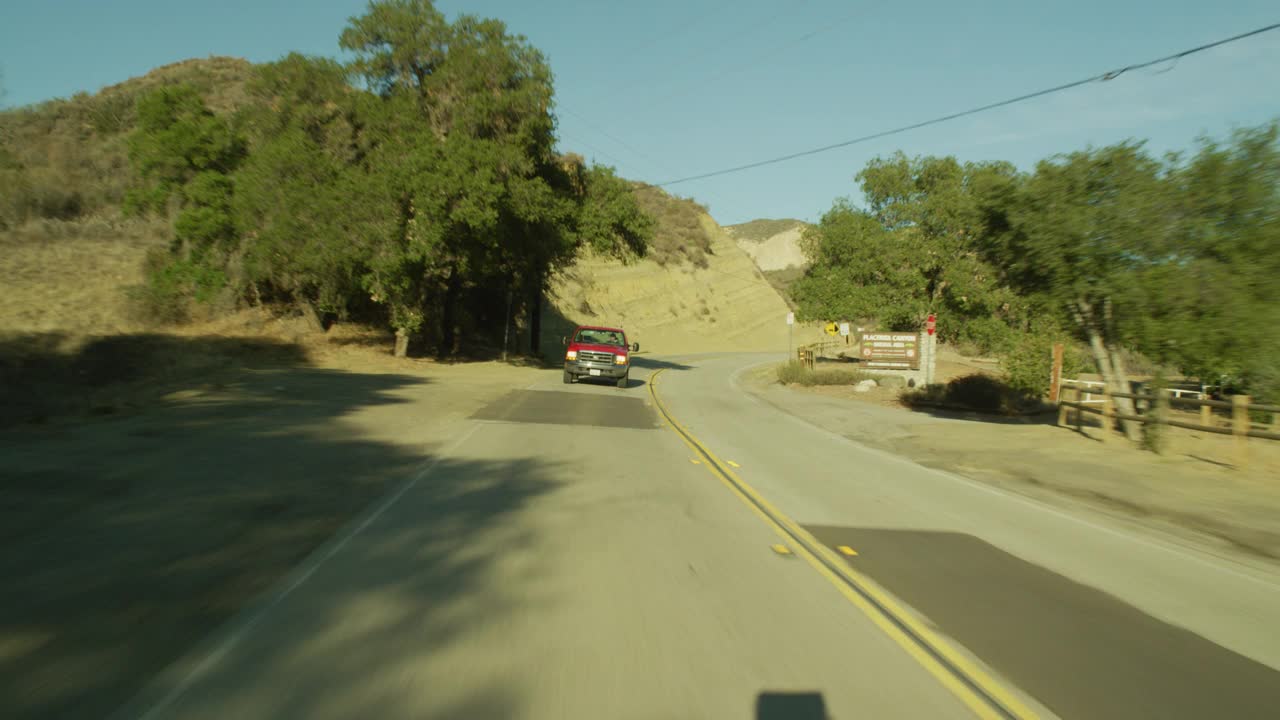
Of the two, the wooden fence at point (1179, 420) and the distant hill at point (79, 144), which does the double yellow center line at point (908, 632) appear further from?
the distant hill at point (79, 144)

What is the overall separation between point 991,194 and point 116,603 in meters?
15.5

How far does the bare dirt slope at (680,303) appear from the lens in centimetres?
6250

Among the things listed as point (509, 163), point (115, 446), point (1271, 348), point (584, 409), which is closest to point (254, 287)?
point (509, 163)

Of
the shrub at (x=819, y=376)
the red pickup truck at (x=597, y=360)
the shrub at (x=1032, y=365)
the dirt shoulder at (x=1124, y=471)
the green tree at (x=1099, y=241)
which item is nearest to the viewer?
the dirt shoulder at (x=1124, y=471)

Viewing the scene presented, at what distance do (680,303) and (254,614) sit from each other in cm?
6712

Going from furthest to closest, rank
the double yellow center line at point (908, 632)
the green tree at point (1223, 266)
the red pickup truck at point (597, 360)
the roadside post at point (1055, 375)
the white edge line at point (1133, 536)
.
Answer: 1. the red pickup truck at point (597, 360)
2. the roadside post at point (1055, 375)
3. the green tree at point (1223, 266)
4. the white edge line at point (1133, 536)
5. the double yellow center line at point (908, 632)

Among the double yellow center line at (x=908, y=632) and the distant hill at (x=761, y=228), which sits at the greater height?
the distant hill at (x=761, y=228)

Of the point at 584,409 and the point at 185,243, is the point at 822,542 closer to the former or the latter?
the point at 584,409

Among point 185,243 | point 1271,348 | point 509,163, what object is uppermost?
point 509,163

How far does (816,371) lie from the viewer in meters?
32.8

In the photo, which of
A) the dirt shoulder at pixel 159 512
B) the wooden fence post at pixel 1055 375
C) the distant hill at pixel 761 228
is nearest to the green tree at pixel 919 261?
the wooden fence post at pixel 1055 375

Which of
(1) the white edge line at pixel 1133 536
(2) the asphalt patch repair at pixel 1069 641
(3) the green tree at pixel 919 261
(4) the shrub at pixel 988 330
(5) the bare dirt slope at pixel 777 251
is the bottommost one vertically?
(1) the white edge line at pixel 1133 536

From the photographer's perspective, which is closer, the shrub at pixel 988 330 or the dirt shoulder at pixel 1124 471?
the dirt shoulder at pixel 1124 471

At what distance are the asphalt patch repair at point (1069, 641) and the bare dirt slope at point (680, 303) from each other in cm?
4735
